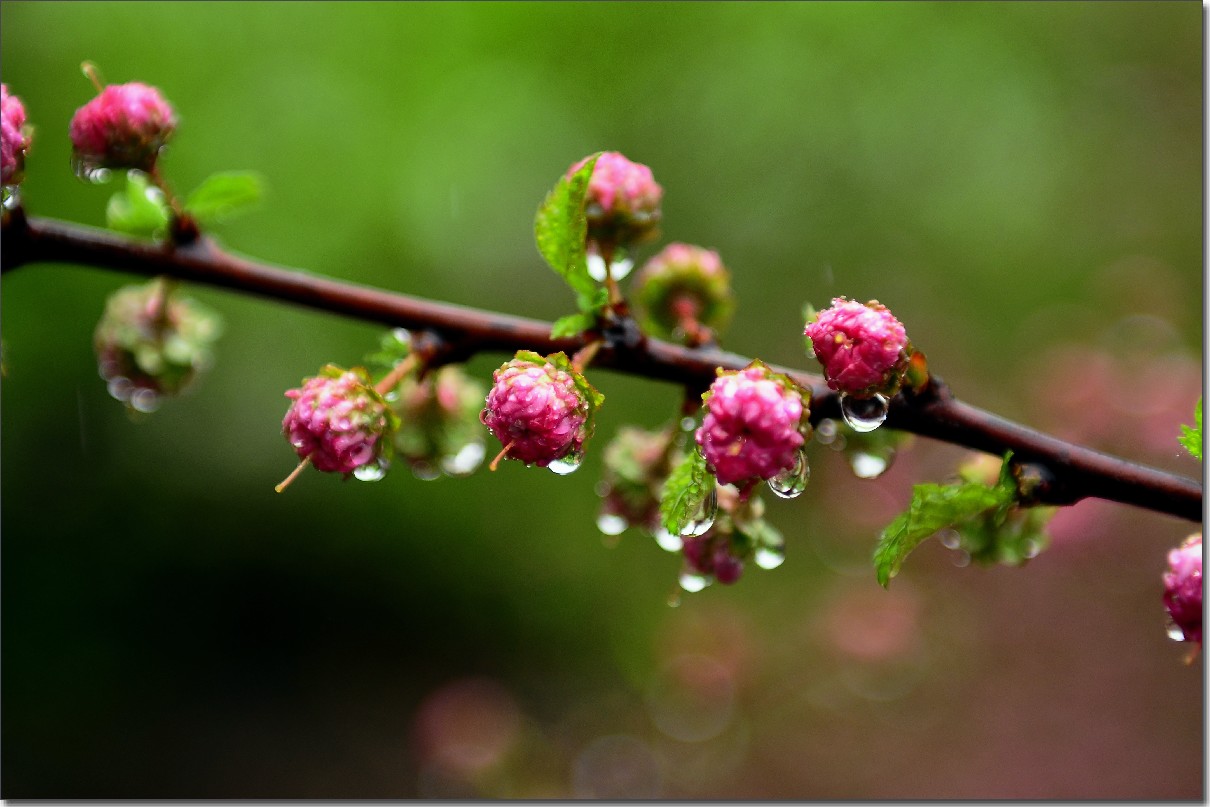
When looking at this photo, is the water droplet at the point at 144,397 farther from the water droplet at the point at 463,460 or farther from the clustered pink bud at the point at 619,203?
the clustered pink bud at the point at 619,203

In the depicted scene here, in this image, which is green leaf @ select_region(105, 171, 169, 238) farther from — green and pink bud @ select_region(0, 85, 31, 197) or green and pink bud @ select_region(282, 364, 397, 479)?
green and pink bud @ select_region(282, 364, 397, 479)

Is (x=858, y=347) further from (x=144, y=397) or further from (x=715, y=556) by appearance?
(x=144, y=397)

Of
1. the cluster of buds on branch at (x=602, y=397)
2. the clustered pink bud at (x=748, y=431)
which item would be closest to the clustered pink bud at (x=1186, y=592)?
the cluster of buds on branch at (x=602, y=397)

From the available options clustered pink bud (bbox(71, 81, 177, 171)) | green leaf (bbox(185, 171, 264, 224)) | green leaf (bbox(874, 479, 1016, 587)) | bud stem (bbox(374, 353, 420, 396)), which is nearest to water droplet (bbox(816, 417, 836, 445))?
green leaf (bbox(874, 479, 1016, 587))

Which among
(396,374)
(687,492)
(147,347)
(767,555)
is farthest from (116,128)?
(767,555)

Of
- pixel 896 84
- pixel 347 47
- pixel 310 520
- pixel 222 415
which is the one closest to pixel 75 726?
pixel 310 520

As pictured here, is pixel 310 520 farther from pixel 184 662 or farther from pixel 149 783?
pixel 149 783

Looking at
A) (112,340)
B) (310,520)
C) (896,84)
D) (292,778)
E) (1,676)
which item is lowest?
(292,778)
